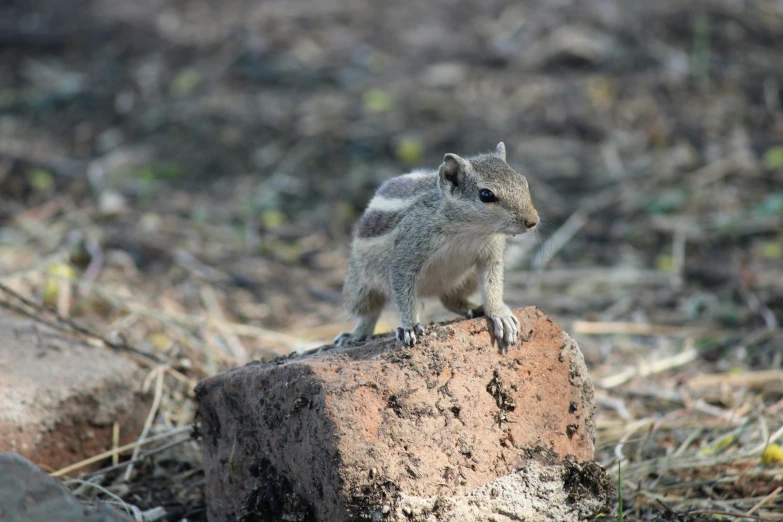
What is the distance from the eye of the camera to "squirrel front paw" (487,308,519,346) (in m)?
2.96

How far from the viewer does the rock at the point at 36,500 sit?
2426 millimetres

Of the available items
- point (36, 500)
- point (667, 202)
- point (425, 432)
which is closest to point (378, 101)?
point (667, 202)

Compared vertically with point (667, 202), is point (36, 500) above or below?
below

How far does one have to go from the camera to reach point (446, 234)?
11.9 ft

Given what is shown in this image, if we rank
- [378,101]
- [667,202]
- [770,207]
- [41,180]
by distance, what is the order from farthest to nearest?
1. [378,101]
2. [41,180]
3. [667,202]
4. [770,207]

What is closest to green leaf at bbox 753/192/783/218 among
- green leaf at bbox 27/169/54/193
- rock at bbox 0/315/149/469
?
rock at bbox 0/315/149/469

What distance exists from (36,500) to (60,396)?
1416mm

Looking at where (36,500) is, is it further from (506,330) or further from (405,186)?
(405,186)

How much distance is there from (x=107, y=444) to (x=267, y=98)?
18.8ft

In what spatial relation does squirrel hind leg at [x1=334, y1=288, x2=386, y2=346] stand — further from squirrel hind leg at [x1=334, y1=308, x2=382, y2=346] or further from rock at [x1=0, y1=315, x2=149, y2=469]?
rock at [x1=0, y1=315, x2=149, y2=469]

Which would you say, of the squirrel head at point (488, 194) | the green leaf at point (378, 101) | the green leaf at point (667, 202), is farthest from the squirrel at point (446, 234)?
the green leaf at point (378, 101)

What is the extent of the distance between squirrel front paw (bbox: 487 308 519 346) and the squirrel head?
551 mm

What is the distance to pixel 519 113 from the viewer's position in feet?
27.8

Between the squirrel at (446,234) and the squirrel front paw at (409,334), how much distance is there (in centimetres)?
3
